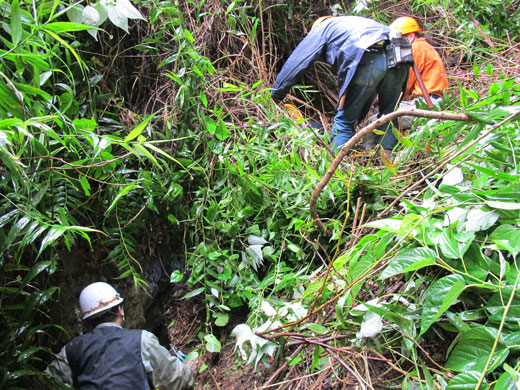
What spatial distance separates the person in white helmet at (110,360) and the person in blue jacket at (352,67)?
69.1 inches

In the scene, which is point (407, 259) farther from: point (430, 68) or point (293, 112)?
point (430, 68)

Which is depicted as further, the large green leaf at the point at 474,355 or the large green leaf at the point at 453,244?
the large green leaf at the point at 453,244

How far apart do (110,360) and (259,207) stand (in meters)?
1.19

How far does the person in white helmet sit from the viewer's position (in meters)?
2.08

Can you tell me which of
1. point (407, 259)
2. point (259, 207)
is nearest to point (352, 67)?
point (259, 207)

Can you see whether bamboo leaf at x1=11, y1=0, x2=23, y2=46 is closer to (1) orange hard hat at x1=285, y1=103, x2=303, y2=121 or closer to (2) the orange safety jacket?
(1) orange hard hat at x1=285, y1=103, x2=303, y2=121

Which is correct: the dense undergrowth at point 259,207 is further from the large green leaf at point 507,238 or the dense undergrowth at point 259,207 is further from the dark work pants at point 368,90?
the dark work pants at point 368,90

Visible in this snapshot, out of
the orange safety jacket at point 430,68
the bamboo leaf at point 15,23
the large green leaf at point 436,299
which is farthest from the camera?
the orange safety jacket at point 430,68

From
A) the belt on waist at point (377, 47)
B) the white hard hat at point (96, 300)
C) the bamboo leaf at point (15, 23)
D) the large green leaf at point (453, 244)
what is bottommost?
the white hard hat at point (96, 300)

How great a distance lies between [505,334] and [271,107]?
218cm

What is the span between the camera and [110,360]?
2.09 meters

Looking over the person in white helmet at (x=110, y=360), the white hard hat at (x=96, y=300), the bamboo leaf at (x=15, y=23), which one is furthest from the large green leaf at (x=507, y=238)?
the white hard hat at (x=96, y=300)

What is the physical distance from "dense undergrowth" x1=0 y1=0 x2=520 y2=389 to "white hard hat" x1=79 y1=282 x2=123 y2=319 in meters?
0.18

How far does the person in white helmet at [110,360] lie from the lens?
2.08m
